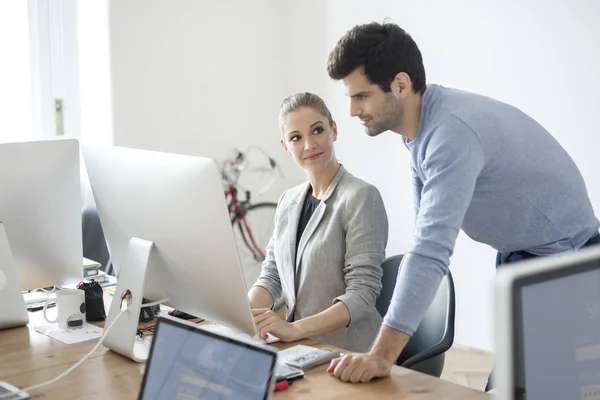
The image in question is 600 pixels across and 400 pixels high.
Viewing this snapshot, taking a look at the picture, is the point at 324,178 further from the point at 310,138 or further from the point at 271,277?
the point at 271,277

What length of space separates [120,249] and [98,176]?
0.19 meters

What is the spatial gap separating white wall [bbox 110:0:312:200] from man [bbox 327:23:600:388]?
2.25m

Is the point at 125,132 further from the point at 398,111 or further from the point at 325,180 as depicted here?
the point at 398,111

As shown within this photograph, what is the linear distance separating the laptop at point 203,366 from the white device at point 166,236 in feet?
1.02

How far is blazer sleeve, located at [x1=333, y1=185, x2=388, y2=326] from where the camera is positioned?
2.12 meters

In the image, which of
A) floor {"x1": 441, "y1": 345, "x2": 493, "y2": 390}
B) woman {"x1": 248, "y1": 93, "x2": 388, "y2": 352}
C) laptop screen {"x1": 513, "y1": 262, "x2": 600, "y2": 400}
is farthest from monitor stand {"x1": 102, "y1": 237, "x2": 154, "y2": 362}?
floor {"x1": 441, "y1": 345, "x2": 493, "y2": 390}

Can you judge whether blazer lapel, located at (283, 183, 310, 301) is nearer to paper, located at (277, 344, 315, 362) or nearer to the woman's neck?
the woman's neck

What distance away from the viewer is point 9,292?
2139mm

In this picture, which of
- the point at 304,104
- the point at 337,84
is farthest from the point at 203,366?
the point at 337,84

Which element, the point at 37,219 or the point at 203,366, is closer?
the point at 203,366

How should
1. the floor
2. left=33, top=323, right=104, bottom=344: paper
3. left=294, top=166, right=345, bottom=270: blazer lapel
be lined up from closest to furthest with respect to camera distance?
left=33, top=323, right=104, bottom=344: paper
left=294, top=166, right=345, bottom=270: blazer lapel
the floor

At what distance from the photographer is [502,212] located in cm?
194

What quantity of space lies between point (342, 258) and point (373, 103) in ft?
1.63

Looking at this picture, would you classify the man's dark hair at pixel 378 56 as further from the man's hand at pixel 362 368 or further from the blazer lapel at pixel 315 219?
the man's hand at pixel 362 368
